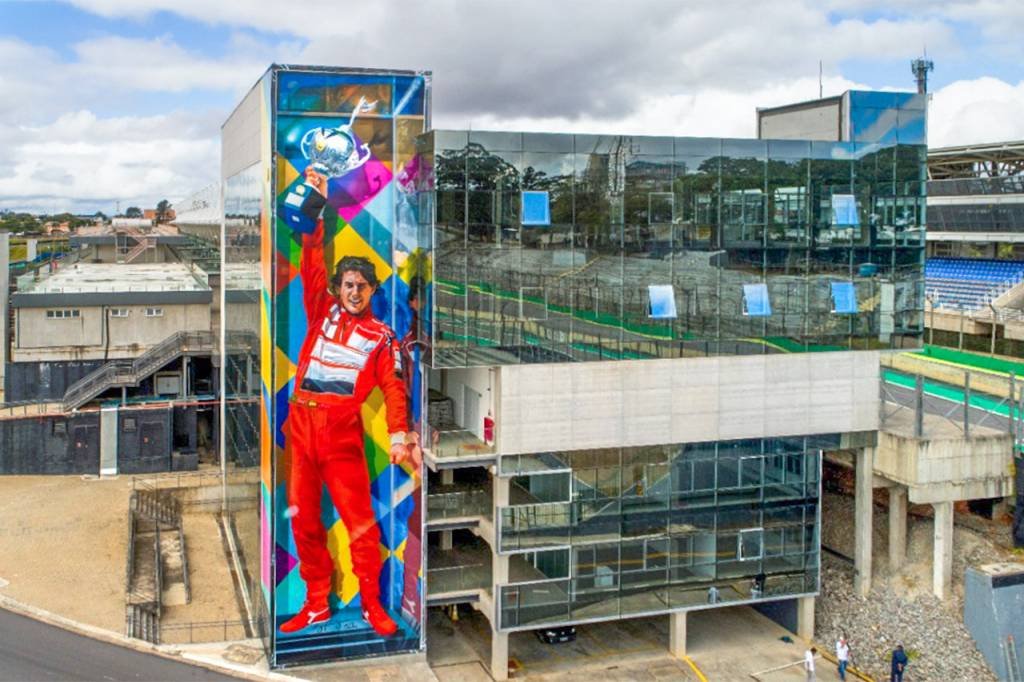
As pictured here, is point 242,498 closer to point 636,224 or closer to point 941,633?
point 636,224

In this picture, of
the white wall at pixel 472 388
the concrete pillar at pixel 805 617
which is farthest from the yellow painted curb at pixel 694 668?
the white wall at pixel 472 388

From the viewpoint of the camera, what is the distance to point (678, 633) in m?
31.9

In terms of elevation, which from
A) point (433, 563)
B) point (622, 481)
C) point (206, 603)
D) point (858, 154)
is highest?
point (858, 154)

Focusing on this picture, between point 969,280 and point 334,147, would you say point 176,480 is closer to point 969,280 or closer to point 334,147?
point 334,147

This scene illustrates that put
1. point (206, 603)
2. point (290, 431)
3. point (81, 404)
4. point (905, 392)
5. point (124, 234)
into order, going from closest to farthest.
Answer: point (290, 431)
point (206, 603)
point (905, 392)
point (81, 404)
point (124, 234)

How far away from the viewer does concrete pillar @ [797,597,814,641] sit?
33.2 meters

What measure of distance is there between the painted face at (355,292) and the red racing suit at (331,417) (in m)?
0.20

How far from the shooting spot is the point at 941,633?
105 feet

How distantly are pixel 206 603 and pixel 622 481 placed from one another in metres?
14.9

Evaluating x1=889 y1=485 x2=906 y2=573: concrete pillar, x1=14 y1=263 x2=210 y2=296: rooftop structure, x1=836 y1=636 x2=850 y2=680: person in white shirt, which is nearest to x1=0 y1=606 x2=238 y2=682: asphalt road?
x1=836 y1=636 x2=850 y2=680: person in white shirt

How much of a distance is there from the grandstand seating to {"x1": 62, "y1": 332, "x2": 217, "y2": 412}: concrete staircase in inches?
1598

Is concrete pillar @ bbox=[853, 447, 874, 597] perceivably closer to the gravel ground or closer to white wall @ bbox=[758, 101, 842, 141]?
the gravel ground

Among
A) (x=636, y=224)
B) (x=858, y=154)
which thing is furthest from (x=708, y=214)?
(x=858, y=154)

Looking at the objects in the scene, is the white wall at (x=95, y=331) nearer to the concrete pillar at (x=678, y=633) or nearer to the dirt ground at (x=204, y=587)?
the dirt ground at (x=204, y=587)
